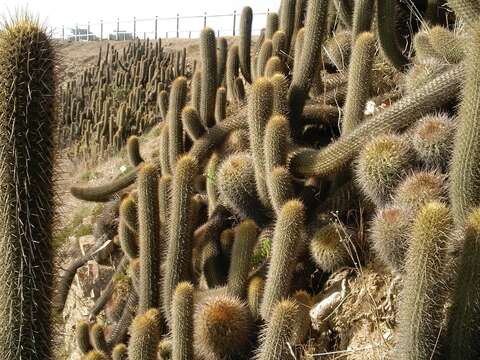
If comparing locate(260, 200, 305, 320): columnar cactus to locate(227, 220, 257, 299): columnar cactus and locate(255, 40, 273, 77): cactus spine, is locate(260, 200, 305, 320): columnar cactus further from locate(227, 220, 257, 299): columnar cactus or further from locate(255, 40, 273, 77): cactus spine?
A: locate(255, 40, 273, 77): cactus spine

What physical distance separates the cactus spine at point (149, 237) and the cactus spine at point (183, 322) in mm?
1205

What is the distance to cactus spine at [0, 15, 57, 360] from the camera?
11.5 feet

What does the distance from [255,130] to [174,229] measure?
0.98 m

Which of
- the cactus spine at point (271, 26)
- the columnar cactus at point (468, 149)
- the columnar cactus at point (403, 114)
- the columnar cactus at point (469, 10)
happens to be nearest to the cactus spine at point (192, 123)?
the cactus spine at point (271, 26)

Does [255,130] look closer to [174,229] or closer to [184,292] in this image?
[174,229]

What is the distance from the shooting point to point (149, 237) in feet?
17.0

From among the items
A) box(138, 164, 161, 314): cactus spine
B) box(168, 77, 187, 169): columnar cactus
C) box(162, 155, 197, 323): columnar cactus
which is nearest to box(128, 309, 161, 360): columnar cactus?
box(162, 155, 197, 323): columnar cactus

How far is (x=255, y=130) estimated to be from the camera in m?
4.72

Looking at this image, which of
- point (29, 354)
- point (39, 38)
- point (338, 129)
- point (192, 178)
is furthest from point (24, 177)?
point (338, 129)

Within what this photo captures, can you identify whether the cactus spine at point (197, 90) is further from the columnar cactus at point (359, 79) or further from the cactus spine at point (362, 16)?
the columnar cactus at point (359, 79)

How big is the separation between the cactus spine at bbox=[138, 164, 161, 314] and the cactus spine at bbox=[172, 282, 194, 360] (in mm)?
1205

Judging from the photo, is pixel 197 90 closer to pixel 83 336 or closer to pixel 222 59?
pixel 222 59

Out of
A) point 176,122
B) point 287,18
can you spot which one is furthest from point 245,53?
point 176,122

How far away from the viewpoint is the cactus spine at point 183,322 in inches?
157
